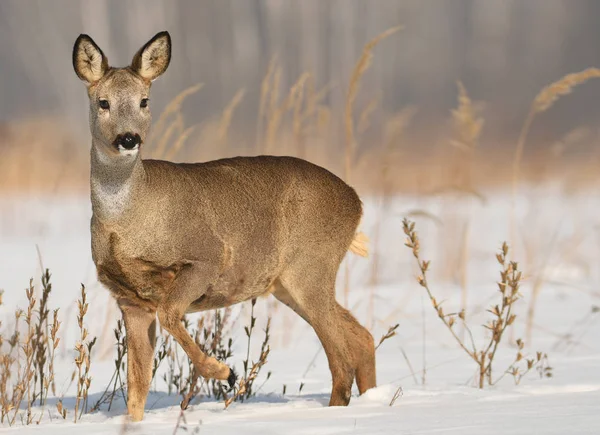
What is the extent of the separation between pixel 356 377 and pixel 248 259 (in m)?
1.14

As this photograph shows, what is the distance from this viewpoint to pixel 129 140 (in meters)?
5.38

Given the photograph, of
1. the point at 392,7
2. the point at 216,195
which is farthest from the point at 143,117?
the point at 392,7

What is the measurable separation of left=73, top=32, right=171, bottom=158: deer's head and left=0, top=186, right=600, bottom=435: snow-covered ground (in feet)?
4.60

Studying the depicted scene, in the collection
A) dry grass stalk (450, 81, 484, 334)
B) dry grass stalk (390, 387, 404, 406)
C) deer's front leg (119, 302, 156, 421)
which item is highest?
dry grass stalk (450, 81, 484, 334)

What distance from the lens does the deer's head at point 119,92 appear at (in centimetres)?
550

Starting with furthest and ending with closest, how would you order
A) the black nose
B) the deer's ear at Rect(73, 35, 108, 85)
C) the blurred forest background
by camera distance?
1. the blurred forest background
2. the deer's ear at Rect(73, 35, 108, 85)
3. the black nose

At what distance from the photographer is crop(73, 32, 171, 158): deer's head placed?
18.1 feet

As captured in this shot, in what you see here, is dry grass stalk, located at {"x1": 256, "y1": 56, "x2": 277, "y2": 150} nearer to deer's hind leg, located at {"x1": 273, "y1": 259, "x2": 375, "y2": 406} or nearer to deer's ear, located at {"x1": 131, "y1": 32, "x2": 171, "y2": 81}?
deer's hind leg, located at {"x1": 273, "y1": 259, "x2": 375, "y2": 406}

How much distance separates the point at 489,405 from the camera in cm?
546

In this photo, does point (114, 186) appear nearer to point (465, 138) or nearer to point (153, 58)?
point (153, 58)

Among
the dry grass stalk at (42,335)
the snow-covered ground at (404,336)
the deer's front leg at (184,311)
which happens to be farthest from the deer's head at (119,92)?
the snow-covered ground at (404,336)

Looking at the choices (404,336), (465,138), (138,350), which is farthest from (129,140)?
(404,336)

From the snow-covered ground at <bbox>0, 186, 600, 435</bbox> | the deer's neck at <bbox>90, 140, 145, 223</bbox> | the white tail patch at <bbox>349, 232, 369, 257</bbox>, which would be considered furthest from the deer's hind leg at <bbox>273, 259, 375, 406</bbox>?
the deer's neck at <bbox>90, 140, 145, 223</bbox>

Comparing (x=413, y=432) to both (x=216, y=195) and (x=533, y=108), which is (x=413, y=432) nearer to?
(x=216, y=195)
